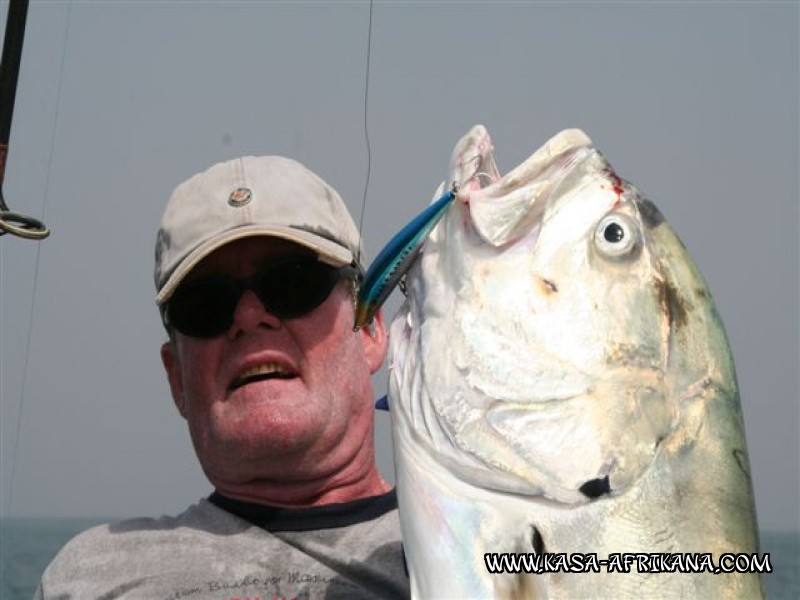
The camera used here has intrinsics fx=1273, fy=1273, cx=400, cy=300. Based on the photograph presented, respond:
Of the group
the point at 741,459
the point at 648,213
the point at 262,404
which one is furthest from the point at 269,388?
the point at 741,459

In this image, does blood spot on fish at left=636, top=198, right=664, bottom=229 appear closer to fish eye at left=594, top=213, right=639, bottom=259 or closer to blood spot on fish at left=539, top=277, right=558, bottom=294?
fish eye at left=594, top=213, right=639, bottom=259

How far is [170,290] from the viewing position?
12.7 feet

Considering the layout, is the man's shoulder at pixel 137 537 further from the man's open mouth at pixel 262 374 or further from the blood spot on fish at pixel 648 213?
the blood spot on fish at pixel 648 213

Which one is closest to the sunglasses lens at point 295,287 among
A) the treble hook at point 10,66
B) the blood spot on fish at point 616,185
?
the treble hook at point 10,66

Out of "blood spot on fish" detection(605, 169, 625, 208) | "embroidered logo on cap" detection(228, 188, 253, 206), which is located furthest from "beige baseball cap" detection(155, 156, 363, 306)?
"blood spot on fish" detection(605, 169, 625, 208)

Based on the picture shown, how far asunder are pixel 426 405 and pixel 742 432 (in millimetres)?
665

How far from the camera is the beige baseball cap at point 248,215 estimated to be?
152 inches

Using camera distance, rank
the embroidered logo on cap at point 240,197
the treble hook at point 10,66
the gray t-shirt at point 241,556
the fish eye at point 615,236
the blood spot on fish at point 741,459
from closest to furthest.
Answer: the blood spot on fish at point 741,459
the fish eye at point 615,236
the gray t-shirt at point 241,556
the embroidered logo on cap at point 240,197
the treble hook at point 10,66

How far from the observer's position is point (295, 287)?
12.8ft

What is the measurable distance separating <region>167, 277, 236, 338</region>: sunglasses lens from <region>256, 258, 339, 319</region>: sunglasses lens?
3.8 inches

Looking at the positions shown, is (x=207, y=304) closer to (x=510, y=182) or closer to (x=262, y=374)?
(x=262, y=374)

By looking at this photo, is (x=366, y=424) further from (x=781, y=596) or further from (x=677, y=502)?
(x=781, y=596)

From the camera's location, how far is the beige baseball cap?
3.87 metres

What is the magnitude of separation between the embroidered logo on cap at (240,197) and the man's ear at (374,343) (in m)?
0.58
